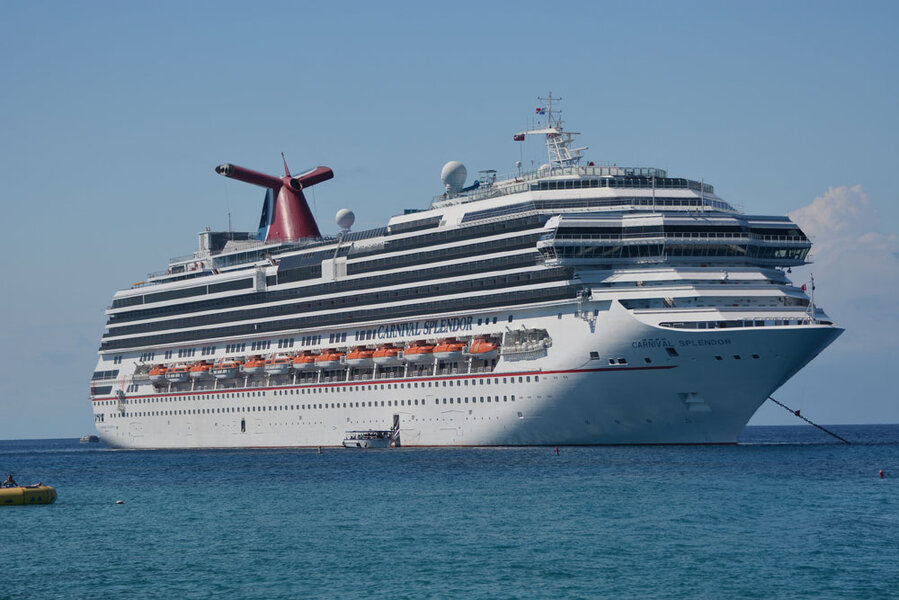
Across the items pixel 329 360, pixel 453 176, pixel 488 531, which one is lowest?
pixel 488 531

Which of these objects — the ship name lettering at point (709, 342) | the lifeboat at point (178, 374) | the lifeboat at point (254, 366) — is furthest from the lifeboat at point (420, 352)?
the lifeboat at point (178, 374)

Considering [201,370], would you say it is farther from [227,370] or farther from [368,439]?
[368,439]

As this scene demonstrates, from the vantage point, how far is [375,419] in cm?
8238

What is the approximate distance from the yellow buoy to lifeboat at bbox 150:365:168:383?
45.8m

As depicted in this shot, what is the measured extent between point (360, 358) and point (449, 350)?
970 cm

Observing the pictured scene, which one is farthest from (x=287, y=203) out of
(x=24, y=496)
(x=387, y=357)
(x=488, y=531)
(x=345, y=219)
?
(x=488, y=531)

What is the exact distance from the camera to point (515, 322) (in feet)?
237

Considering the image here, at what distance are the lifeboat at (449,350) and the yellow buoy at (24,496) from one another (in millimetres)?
26863

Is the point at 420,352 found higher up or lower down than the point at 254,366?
lower down

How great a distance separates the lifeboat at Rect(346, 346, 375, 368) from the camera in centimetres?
8369

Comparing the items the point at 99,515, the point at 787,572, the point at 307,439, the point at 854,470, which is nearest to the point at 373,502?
the point at 99,515

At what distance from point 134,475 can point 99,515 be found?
21.6 m

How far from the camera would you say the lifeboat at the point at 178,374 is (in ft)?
331

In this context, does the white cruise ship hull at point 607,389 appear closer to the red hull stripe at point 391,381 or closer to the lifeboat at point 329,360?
the red hull stripe at point 391,381
